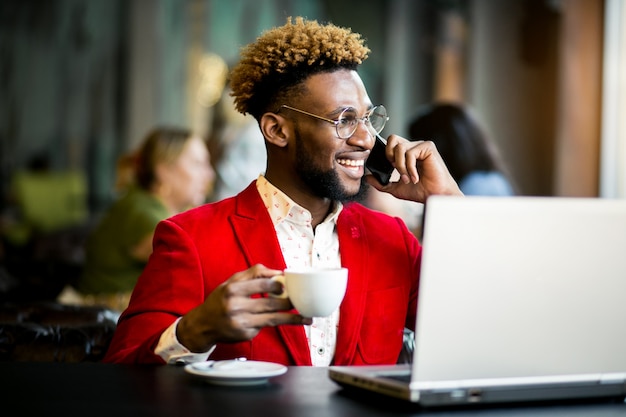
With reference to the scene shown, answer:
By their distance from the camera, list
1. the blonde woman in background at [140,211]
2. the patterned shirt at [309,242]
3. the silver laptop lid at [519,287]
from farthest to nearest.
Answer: the blonde woman in background at [140,211]
the patterned shirt at [309,242]
the silver laptop lid at [519,287]

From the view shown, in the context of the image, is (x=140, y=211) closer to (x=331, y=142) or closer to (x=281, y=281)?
(x=331, y=142)

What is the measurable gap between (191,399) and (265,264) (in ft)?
1.91

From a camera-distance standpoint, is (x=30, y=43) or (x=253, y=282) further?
(x=30, y=43)

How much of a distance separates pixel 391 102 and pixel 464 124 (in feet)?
14.8

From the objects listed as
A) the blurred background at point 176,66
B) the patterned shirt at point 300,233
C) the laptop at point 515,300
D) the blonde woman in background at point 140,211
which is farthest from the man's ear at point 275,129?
the blurred background at point 176,66

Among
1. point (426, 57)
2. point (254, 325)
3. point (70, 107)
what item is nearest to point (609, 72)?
point (426, 57)

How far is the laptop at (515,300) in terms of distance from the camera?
4.14 ft

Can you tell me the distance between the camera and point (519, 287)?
1.30 m

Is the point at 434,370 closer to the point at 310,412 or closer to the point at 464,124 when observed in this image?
the point at 310,412

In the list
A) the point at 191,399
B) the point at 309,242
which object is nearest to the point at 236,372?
the point at 191,399

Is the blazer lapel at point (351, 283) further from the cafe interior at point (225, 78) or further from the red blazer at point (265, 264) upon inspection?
the cafe interior at point (225, 78)

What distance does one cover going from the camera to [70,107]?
9.55 metres

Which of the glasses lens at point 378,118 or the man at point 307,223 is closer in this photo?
the man at point 307,223

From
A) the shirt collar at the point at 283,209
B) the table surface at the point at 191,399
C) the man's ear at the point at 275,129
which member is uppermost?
the man's ear at the point at 275,129
